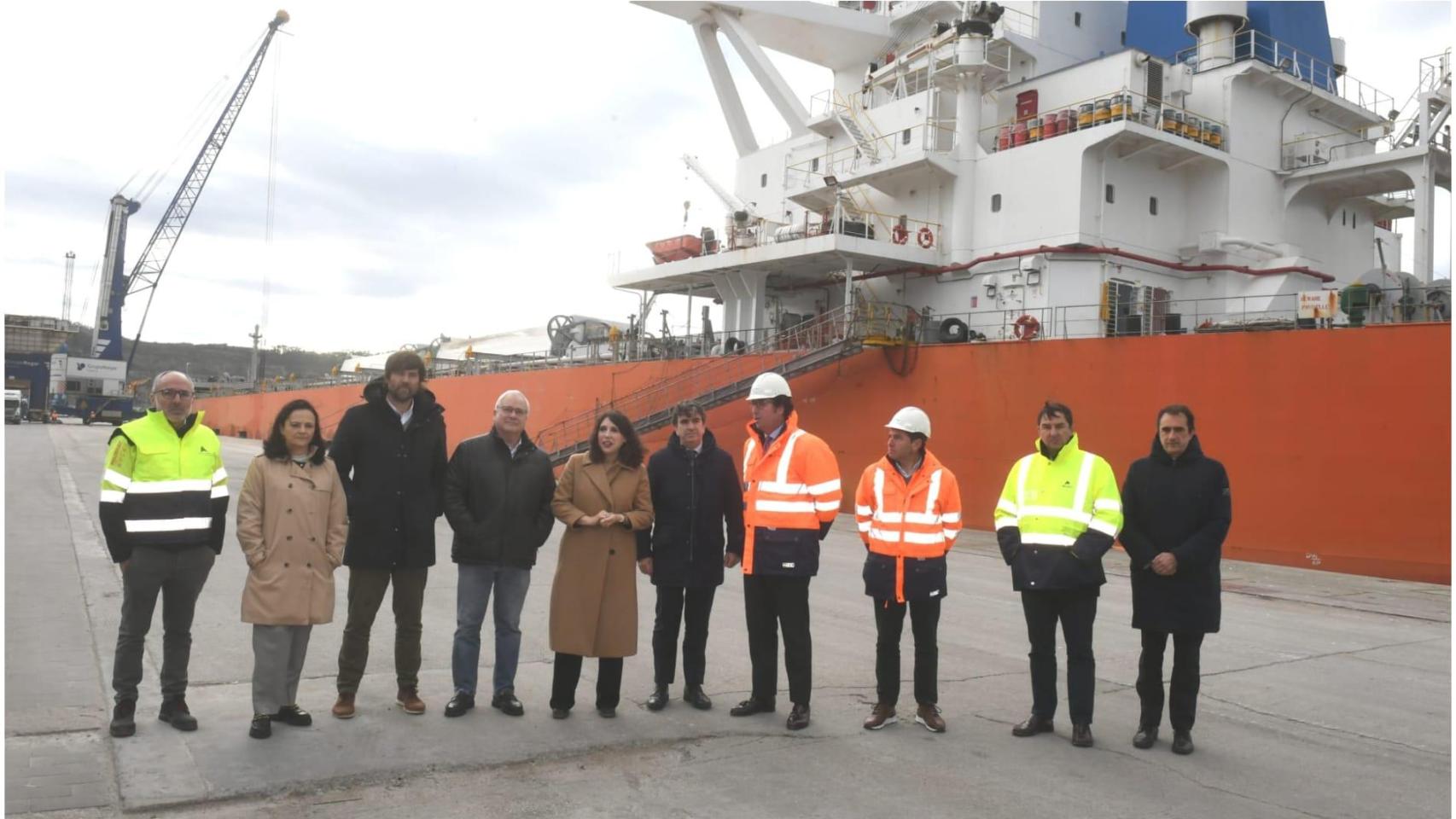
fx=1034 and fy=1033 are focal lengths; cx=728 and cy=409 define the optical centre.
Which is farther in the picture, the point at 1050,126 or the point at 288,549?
the point at 1050,126

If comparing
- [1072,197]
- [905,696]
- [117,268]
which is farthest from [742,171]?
[117,268]

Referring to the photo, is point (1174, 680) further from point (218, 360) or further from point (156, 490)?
point (218, 360)

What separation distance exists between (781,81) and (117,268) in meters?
61.0

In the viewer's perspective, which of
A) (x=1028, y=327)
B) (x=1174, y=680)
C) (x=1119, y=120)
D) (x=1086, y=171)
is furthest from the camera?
(x=1086, y=171)

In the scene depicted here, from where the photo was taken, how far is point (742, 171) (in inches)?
960

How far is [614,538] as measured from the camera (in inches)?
198

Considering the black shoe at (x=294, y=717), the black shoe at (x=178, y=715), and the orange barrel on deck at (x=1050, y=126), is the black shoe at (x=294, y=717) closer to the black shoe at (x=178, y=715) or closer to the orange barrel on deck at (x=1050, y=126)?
the black shoe at (x=178, y=715)

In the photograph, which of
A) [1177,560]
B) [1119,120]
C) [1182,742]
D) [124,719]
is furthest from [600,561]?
[1119,120]

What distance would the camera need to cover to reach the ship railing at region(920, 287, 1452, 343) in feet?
44.2

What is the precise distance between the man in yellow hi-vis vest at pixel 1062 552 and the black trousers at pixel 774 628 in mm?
1004

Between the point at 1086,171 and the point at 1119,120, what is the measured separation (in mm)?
940

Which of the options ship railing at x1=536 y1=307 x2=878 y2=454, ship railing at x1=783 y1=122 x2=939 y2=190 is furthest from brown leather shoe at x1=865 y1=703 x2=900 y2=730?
ship railing at x1=783 y1=122 x2=939 y2=190

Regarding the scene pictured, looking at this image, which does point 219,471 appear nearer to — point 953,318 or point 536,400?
point 953,318

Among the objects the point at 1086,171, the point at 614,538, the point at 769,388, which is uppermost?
the point at 1086,171
